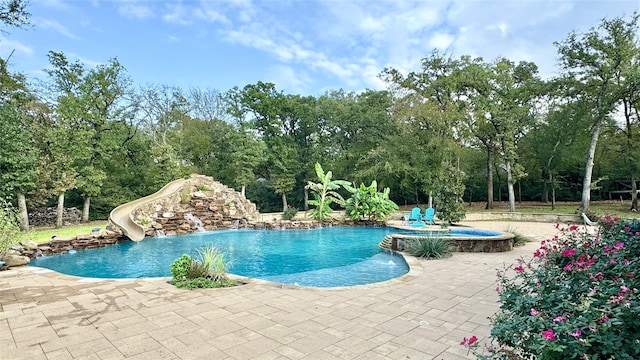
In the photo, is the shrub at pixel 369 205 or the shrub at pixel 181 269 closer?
the shrub at pixel 181 269

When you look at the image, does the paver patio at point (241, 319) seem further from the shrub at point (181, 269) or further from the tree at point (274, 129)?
the tree at point (274, 129)

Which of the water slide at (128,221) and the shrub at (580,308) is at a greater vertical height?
the shrub at (580,308)

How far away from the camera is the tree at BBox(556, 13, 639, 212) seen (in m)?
14.1

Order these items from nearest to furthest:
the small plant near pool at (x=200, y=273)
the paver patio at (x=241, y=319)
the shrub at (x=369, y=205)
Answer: the paver patio at (x=241, y=319) → the small plant near pool at (x=200, y=273) → the shrub at (x=369, y=205)

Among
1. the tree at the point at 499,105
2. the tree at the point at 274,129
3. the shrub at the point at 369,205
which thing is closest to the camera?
the shrub at the point at 369,205

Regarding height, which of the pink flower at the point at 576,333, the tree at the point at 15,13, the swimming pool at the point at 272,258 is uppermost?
the tree at the point at 15,13

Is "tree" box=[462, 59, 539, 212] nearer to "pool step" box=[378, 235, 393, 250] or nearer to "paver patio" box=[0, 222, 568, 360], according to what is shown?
"pool step" box=[378, 235, 393, 250]

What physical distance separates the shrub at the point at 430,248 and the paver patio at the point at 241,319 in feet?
6.81

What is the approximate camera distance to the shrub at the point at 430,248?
7.90 m

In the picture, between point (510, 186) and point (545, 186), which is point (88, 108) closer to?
point (510, 186)

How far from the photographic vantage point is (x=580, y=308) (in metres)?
1.62

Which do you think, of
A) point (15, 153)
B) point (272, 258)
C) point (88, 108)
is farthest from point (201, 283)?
point (88, 108)

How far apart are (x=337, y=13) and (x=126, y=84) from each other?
1410 cm

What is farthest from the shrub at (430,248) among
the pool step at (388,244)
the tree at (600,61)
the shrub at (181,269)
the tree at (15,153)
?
the tree at (15,153)
